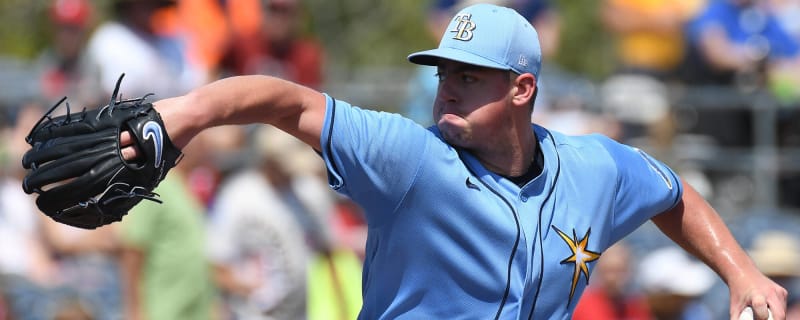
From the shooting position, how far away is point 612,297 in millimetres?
7367

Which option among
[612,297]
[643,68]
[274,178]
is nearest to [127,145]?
[274,178]

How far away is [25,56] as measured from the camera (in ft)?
46.4

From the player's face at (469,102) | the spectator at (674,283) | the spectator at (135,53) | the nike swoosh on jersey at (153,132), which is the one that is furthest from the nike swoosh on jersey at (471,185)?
the spectator at (674,283)

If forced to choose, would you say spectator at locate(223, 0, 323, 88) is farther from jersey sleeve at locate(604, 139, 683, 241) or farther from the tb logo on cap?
the tb logo on cap

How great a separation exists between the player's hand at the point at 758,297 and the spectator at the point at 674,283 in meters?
3.11

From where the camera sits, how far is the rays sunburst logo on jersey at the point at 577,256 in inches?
171

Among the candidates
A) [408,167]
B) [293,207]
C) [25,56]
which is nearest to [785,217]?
[293,207]

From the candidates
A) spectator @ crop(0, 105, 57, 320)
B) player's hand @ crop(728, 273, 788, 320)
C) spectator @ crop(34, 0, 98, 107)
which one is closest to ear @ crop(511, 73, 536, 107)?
player's hand @ crop(728, 273, 788, 320)

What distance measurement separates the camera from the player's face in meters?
4.23

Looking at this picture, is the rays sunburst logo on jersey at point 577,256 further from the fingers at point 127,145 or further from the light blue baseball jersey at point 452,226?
the fingers at point 127,145

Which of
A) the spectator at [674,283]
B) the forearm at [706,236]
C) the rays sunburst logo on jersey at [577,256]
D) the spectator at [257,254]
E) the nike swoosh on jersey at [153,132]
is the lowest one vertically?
the spectator at [674,283]

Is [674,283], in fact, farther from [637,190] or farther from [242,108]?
[242,108]

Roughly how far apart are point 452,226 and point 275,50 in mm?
4676

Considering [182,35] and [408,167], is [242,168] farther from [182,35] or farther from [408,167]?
[408,167]
